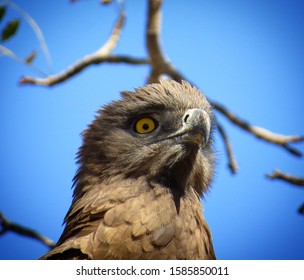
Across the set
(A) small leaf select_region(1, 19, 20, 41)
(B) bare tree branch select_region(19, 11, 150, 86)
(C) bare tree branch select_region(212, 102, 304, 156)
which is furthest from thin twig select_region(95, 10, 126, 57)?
(A) small leaf select_region(1, 19, 20, 41)

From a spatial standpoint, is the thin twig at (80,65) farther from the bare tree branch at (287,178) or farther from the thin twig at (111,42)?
the bare tree branch at (287,178)

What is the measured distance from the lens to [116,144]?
4.54 m

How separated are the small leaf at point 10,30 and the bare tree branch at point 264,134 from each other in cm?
257

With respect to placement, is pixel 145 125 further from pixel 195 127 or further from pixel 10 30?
pixel 10 30

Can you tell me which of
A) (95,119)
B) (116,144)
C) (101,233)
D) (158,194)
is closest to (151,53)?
(95,119)

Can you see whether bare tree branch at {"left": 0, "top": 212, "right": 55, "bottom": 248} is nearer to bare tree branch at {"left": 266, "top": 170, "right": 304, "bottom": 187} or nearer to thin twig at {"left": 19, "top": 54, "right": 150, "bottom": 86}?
thin twig at {"left": 19, "top": 54, "right": 150, "bottom": 86}

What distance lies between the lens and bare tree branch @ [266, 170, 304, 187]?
4.55m

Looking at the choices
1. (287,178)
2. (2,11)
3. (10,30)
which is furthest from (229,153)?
(2,11)

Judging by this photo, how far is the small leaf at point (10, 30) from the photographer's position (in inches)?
187

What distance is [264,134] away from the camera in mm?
6414

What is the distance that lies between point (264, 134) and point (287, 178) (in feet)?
6.19

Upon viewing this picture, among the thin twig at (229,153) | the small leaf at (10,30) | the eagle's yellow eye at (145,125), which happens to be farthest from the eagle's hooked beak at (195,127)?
the thin twig at (229,153)

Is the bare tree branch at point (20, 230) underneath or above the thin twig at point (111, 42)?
underneath
